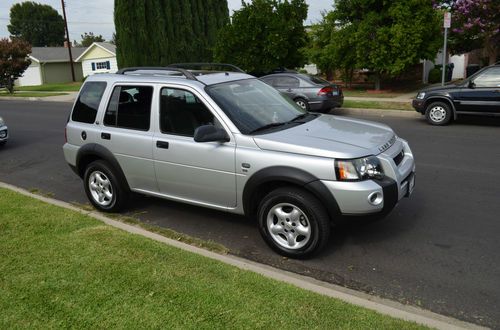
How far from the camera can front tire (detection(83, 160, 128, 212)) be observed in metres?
5.51

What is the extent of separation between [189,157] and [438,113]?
8901 mm

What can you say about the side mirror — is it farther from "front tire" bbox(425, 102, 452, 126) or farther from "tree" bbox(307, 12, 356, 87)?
"tree" bbox(307, 12, 356, 87)

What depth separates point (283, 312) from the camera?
10.4 feet

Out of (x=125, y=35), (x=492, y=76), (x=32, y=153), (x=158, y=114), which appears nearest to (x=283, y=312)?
(x=158, y=114)

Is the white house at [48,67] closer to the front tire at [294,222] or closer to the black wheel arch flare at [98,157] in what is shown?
the black wheel arch flare at [98,157]

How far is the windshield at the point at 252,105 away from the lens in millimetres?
4633

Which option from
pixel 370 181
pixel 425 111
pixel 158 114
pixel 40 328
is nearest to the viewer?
pixel 40 328

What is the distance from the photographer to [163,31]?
989 inches

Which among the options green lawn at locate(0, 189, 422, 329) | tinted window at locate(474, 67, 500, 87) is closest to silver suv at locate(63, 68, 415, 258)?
green lawn at locate(0, 189, 422, 329)

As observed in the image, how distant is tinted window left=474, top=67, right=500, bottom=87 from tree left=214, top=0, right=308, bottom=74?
894 cm

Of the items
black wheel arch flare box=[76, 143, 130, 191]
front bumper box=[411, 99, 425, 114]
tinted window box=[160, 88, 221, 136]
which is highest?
tinted window box=[160, 88, 221, 136]

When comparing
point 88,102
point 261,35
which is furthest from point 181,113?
point 261,35

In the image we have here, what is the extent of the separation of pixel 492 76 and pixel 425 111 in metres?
1.74

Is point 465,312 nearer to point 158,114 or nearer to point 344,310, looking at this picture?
point 344,310
